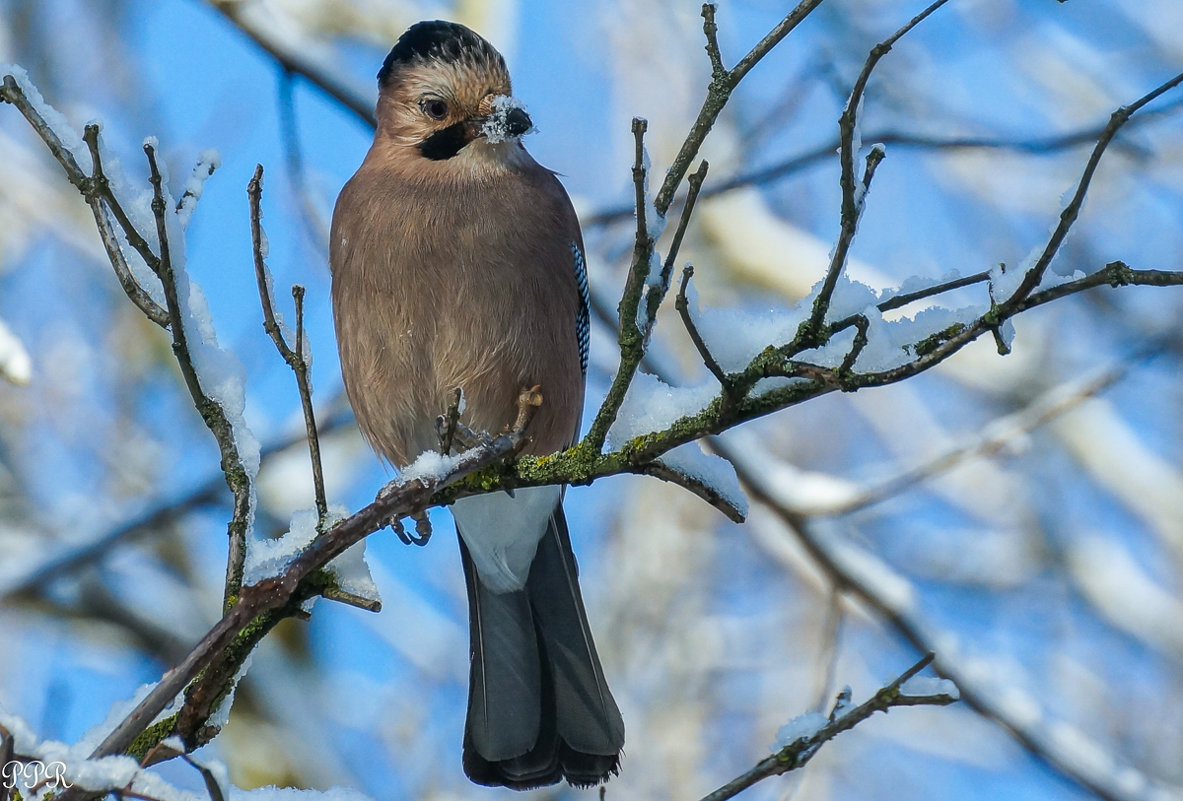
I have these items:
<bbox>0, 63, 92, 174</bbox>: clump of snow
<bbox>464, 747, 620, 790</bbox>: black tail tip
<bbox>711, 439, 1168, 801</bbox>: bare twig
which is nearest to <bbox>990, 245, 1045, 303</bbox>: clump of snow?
<bbox>0, 63, 92, 174</bbox>: clump of snow

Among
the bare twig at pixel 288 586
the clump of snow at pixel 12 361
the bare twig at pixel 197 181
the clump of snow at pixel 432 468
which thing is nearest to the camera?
the bare twig at pixel 288 586

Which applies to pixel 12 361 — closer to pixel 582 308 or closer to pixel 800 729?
Answer: pixel 582 308

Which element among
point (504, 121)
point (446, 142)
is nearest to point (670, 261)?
point (504, 121)

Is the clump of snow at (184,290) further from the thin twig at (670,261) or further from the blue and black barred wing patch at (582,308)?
the blue and black barred wing patch at (582,308)

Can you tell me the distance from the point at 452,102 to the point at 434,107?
0.08m

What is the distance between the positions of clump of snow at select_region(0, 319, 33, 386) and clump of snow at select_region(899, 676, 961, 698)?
243 centimetres

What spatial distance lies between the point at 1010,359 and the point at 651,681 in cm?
337

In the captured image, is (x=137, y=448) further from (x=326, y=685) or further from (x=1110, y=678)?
(x=1110, y=678)

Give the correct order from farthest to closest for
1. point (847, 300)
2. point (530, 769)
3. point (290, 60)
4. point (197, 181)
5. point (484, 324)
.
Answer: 1. point (290, 60)
2. point (530, 769)
3. point (484, 324)
4. point (197, 181)
5. point (847, 300)

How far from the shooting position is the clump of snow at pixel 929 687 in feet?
7.54

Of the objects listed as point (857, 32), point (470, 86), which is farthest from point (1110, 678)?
→ point (470, 86)

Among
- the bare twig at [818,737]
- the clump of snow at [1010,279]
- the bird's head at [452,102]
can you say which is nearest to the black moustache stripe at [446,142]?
the bird's head at [452,102]

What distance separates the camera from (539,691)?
4039mm

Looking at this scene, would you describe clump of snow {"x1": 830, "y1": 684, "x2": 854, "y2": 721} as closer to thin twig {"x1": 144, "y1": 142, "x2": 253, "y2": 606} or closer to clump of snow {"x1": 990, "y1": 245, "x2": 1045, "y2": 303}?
clump of snow {"x1": 990, "y1": 245, "x2": 1045, "y2": 303}
